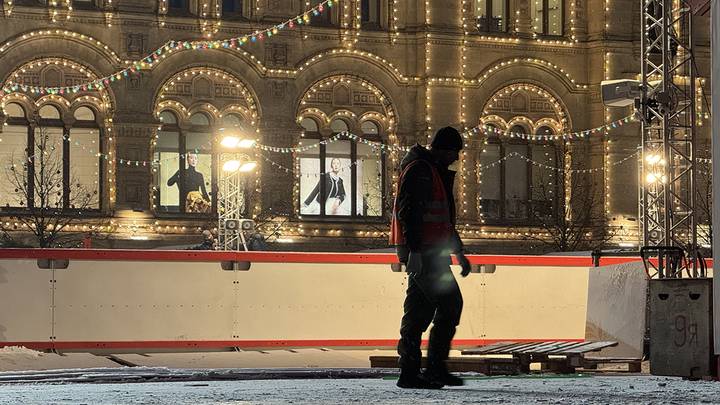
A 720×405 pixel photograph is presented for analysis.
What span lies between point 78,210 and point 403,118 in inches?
336

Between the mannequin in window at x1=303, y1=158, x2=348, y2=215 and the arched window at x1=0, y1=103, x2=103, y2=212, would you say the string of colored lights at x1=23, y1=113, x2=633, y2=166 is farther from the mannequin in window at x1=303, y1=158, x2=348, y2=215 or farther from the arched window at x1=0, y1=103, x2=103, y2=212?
the mannequin in window at x1=303, y1=158, x2=348, y2=215

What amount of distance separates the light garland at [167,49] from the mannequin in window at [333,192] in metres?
3.79

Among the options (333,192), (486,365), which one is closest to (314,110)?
(333,192)

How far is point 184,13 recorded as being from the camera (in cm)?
3944

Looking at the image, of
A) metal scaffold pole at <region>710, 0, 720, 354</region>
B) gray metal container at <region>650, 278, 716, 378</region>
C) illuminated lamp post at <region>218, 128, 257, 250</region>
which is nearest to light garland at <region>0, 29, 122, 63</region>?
illuminated lamp post at <region>218, 128, 257, 250</region>

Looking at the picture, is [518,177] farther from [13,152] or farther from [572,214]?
[13,152]

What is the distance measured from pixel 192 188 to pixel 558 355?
26.2m

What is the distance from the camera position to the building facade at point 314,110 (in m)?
38.1

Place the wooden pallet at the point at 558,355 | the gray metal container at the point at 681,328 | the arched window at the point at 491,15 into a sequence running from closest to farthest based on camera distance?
the gray metal container at the point at 681,328 < the wooden pallet at the point at 558,355 < the arched window at the point at 491,15

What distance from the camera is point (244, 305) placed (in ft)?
55.8

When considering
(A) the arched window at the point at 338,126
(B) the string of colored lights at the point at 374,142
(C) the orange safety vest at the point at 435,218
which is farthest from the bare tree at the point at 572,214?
(C) the orange safety vest at the point at 435,218

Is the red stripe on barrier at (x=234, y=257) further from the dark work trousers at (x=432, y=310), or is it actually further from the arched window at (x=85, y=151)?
the arched window at (x=85, y=151)

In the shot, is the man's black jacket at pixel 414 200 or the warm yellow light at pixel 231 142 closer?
the man's black jacket at pixel 414 200

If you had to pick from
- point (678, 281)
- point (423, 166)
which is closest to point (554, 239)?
point (678, 281)
